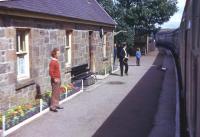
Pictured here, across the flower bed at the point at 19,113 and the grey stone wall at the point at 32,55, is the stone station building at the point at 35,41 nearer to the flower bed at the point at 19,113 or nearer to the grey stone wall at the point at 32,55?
the grey stone wall at the point at 32,55

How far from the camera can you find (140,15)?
42875mm

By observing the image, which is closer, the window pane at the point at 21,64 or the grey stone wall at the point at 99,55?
the window pane at the point at 21,64

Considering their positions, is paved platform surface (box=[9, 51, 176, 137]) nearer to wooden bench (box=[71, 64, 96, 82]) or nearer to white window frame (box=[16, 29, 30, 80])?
wooden bench (box=[71, 64, 96, 82])

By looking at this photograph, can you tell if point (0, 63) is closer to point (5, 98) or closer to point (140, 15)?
point (5, 98)

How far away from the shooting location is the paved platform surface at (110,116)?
9.24 metres

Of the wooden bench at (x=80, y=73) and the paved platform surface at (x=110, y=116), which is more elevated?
the wooden bench at (x=80, y=73)

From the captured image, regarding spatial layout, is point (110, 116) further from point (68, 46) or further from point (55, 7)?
point (68, 46)

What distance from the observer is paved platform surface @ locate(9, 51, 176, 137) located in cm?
924

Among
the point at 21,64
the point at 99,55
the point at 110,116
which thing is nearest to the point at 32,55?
the point at 21,64

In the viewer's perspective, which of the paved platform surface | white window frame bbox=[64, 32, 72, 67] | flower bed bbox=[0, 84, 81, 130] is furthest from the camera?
white window frame bbox=[64, 32, 72, 67]

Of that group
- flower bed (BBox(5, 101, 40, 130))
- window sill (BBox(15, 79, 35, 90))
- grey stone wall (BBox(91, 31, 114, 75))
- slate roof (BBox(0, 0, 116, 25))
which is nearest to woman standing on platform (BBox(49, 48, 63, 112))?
flower bed (BBox(5, 101, 40, 130))

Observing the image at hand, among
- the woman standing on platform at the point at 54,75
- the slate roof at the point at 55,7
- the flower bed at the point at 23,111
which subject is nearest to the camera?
the flower bed at the point at 23,111

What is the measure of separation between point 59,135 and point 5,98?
218 centimetres

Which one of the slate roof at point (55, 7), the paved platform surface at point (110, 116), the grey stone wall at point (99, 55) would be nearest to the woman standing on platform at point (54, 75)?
the paved platform surface at point (110, 116)
